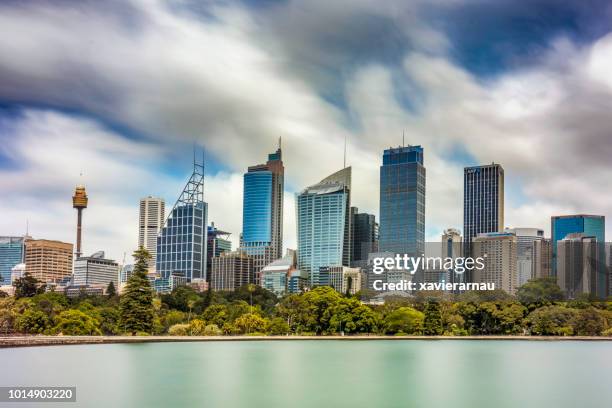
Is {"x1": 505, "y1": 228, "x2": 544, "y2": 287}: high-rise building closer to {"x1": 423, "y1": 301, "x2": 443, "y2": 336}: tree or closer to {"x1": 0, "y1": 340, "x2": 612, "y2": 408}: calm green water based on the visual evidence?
{"x1": 423, "y1": 301, "x2": 443, "y2": 336}: tree

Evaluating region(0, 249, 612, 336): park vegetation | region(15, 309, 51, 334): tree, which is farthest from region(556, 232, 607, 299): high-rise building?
region(15, 309, 51, 334): tree

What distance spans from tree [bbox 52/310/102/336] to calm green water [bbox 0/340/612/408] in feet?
22.2

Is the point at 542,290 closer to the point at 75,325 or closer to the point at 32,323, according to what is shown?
the point at 75,325

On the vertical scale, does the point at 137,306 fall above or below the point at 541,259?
below

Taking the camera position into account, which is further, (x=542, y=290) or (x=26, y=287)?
(x=542, y=290)

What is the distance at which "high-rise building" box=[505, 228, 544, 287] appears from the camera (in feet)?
562

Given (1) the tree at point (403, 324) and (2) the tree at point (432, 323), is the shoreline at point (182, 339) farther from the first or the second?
(1) the tree at point (403, 324)

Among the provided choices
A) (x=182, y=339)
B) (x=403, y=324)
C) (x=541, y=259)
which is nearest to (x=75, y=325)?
(x=182, y=339)

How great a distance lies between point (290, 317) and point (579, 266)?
9381 centimetres

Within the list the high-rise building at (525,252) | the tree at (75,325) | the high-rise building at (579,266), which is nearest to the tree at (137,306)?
the tree at (75,325)

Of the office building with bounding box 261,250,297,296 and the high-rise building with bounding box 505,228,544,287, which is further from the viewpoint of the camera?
the office building with bounding box 261,250,297,296

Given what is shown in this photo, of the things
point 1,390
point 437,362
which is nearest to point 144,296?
point 437,362

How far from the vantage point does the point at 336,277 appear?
188125mm

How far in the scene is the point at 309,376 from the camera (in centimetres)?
3092
